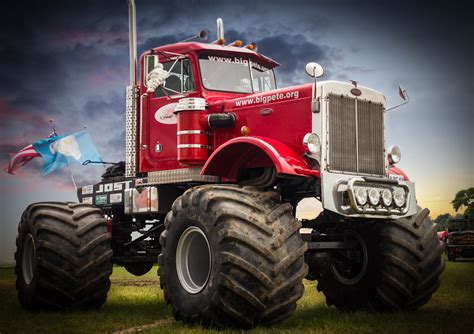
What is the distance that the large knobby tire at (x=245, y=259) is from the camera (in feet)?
23.5

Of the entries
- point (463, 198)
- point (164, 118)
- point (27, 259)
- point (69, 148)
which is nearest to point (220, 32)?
point (164, 118)

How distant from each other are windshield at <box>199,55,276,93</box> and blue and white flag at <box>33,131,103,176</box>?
366 inches

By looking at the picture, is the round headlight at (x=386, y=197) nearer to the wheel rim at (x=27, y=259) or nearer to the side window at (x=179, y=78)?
the side window at (x=179, y=78)

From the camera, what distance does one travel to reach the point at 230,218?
744 cm

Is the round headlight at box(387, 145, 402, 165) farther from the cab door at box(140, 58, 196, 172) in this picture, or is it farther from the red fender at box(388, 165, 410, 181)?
the cab door at box(140, 58, 196, 172)

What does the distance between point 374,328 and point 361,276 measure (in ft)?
5.82

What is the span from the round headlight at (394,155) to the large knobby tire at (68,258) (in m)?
4.39

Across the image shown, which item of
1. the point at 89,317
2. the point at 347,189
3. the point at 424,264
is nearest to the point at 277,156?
the point at 347,189

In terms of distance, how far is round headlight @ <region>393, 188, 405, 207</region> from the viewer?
339 inches

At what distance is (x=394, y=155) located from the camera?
9.30m

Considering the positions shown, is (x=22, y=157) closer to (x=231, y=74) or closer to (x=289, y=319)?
(x=231, y=74)

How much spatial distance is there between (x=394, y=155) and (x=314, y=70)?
1.84m

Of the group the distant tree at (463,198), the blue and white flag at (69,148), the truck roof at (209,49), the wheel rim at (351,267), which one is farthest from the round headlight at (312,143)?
the distant tree at (463,198)

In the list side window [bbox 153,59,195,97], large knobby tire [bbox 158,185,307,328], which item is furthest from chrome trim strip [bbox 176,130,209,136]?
large knobby tire [bbox 158,185,307,328]
